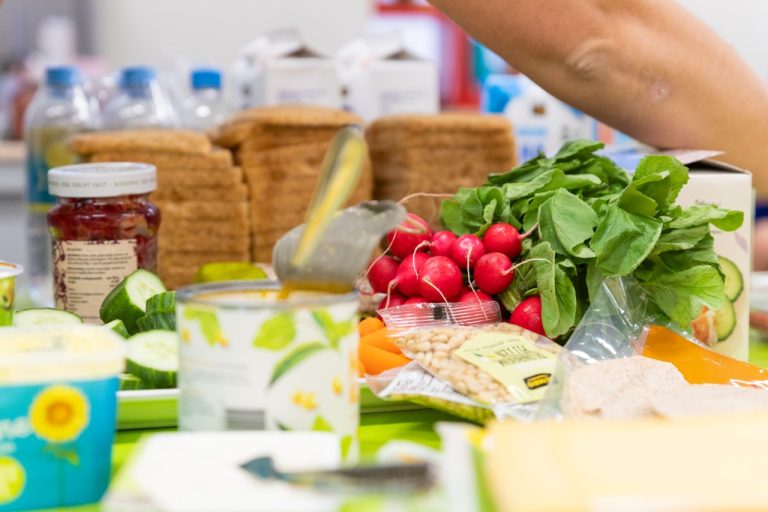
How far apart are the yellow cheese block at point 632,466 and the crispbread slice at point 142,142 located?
3.71 feet

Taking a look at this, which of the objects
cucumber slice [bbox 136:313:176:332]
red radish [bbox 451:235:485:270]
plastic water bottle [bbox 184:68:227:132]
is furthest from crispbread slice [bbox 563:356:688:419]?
plastic water bottle [bbox 184:68:227:132]

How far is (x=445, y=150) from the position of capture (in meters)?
1.77

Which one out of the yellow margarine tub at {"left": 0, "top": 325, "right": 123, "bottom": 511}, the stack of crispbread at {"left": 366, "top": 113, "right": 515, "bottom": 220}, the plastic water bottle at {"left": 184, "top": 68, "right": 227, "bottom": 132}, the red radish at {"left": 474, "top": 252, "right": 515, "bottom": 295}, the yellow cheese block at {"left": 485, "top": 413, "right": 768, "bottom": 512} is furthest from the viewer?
the plastic water bottle at {"left": 184, "top": 68, "right": 227, "bottom": 132}

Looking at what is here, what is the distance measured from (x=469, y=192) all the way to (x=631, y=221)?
0.21 m

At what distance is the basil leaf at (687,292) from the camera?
102 cm

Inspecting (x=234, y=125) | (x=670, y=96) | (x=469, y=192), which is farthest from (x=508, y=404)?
(x=234, y=125)

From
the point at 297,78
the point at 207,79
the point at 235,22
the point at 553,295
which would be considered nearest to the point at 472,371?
the point at 553,295

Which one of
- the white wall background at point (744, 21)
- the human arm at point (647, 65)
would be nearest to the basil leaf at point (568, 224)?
the human arm at point (647, 65)

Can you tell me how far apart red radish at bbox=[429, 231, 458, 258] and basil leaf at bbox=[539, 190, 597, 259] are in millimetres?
106

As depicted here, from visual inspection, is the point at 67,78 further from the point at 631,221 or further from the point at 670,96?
the point at 631,221

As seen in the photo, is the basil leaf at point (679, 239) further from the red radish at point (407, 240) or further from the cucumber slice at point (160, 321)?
the cucumber slice at point (160, 321)

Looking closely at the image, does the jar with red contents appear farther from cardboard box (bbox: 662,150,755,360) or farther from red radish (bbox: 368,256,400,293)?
cardboard box (bbox: 662,150,755,360)

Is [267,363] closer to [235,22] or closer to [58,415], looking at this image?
[58,415]

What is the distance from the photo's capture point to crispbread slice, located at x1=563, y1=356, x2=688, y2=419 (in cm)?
74
